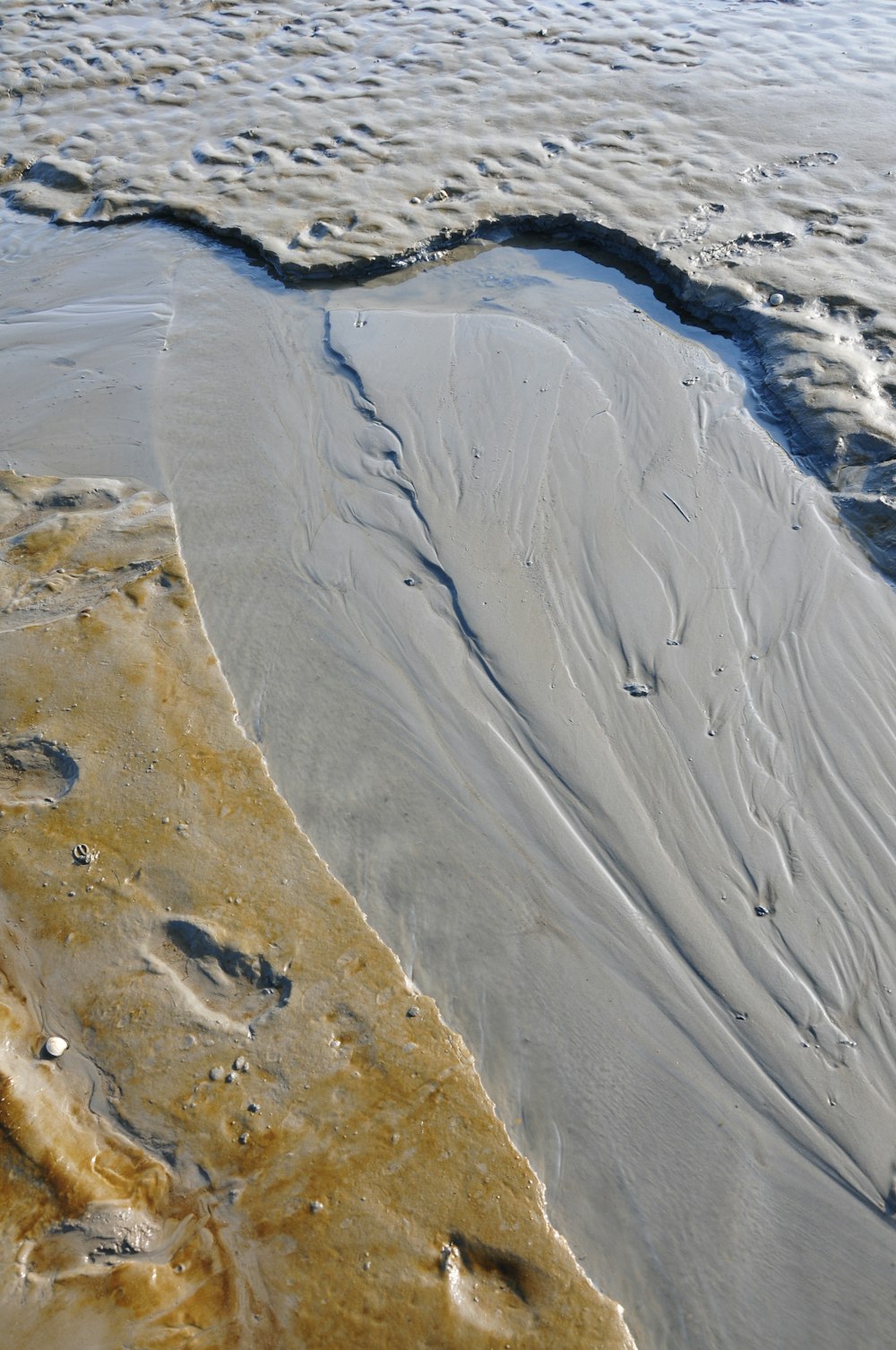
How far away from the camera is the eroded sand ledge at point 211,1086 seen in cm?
197

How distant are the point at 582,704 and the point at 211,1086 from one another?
1.70 m

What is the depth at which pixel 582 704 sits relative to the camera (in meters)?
3.21

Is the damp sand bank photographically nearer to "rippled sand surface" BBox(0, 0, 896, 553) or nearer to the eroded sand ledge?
the eroded sand ledge

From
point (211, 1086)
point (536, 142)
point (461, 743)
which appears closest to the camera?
point (211, 1086)

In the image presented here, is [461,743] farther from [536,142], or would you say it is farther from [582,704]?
[536,142]

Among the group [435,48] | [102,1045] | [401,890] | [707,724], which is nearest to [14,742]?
[102,1045]

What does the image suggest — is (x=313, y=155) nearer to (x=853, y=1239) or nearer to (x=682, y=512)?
(x=682, y=512)

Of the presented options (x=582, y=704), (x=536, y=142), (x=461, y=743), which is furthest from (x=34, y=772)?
(x=536, y=142)

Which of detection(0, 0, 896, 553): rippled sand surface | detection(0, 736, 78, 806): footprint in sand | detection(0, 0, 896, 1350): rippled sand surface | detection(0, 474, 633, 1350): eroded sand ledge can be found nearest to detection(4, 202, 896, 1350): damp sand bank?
detection(0, 0, 896, 1350): rippled sand surface

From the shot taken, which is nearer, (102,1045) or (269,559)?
(102,1045)

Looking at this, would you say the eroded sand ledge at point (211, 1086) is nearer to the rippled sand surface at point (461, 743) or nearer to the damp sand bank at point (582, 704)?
the rippled sand surface at point (461, 743)

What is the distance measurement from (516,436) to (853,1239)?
3.25 meters

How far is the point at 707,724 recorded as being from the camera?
312 cm

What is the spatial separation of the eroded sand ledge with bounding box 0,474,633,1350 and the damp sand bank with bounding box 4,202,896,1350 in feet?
0.50
